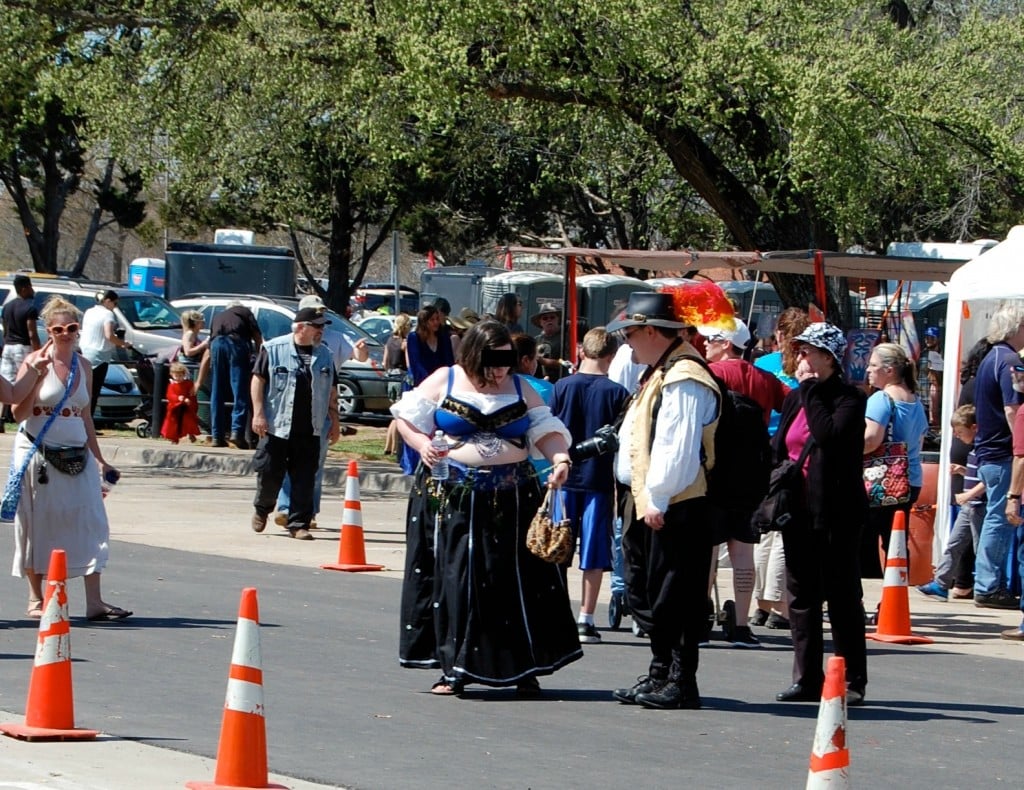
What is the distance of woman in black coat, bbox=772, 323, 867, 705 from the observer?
815 centimetres

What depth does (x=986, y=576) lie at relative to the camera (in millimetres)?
12016

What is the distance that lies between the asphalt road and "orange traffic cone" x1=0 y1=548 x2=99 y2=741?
164mm

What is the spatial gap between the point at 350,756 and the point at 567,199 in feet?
140

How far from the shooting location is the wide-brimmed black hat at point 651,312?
26.1 ft

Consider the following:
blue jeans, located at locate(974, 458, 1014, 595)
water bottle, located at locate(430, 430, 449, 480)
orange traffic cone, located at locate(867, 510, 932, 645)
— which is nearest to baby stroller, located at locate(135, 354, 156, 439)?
blue jeans, located at locate(974, 458, 1014, 595)

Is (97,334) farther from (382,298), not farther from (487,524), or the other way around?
(382,298)

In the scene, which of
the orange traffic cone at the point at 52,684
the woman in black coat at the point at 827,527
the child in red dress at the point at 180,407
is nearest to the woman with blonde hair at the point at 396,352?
the child in red dress at the point at 180,407

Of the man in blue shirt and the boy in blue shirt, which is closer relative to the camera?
the man in blue shirt

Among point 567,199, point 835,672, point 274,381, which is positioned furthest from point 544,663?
point 567,199

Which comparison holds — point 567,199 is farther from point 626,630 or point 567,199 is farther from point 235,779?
point 235,779

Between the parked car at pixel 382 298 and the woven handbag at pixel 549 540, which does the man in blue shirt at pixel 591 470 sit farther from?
the parked car at pixel 382 298

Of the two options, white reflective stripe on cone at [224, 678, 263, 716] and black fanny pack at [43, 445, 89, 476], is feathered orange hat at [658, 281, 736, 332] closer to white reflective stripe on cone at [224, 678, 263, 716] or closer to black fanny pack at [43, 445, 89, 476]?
white reflective stripe on cone at [224, 678, 263, 716]

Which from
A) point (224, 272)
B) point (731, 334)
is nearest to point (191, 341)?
point (731, 334)

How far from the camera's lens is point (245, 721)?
600 centimetres
